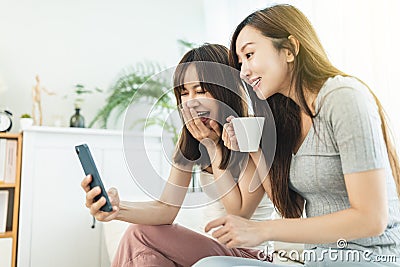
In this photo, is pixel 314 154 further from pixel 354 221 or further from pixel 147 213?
pixel 147 213

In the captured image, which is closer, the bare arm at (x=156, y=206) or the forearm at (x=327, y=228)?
the forearm at (x=327, y=228)

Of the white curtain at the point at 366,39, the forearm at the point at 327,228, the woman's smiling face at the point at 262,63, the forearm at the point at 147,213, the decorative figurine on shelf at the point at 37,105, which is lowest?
the forearm at the point at 147,213

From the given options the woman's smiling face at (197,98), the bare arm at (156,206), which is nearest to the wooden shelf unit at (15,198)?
the bare arm at (156,206)

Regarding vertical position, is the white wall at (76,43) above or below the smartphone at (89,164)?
above

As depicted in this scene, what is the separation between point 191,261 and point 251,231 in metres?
0.37

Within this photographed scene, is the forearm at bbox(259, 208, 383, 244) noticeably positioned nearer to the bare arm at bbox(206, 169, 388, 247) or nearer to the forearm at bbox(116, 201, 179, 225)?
the bare arm at bbox(206, 169, 388, 247)

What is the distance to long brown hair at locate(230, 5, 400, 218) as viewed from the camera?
3.16 ft

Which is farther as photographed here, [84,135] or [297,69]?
[84,135]

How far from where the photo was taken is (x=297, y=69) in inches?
39.0

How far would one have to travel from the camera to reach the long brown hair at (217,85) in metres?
1.15

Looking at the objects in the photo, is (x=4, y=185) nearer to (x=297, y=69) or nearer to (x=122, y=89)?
(x=122, y=89)

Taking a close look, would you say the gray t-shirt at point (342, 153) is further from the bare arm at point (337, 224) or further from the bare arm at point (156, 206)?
the bare arm at point (156, 206)

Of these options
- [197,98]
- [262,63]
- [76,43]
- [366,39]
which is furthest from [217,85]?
[76,43]

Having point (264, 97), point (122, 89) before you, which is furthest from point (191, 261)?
point (122, 89)
